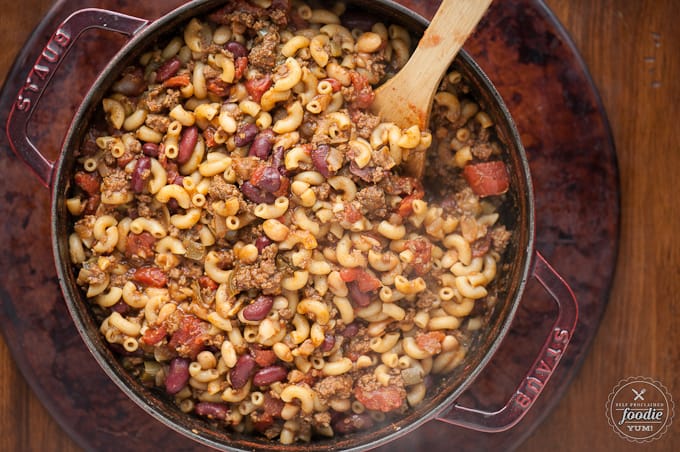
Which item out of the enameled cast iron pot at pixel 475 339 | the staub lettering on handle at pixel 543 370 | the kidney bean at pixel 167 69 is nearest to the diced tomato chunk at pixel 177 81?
the kidney bean at pixel 167 69

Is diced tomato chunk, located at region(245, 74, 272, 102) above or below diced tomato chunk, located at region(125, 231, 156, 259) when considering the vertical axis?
above

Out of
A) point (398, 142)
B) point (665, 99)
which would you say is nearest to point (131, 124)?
point (398, 142)

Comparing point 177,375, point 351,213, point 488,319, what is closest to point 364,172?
point 351,213

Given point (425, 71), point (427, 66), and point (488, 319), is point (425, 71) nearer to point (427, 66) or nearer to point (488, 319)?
→ point (427, 66)

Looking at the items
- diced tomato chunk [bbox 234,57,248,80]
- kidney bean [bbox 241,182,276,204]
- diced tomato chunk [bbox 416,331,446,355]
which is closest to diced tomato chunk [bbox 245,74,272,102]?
diced tomato chunk [bbox 234,57,248,80]

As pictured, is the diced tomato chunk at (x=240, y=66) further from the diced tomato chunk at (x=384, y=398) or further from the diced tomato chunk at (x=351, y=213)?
the diced tomato chunk at (x=384, y=398)

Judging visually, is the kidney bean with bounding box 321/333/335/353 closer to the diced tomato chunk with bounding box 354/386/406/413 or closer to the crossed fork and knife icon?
the diced tomato chunk with bounding box 354/386/406/413
